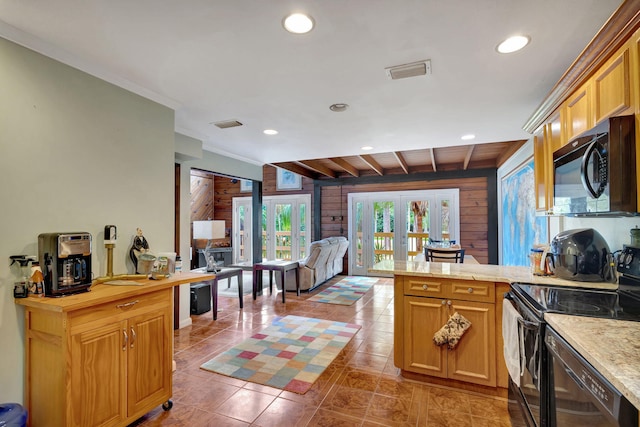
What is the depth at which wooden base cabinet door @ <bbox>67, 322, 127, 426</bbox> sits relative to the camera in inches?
64.3

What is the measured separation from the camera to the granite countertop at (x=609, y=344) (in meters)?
0.88

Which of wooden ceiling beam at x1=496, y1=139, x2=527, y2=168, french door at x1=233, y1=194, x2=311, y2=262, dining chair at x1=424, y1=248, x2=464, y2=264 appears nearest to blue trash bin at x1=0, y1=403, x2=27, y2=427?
dining chair at x1=424, y1=248, x2=464, y2=264

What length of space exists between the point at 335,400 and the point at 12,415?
1.87 metres

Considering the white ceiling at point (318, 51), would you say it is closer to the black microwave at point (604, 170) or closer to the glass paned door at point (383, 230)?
the black microwave at point (604, 170)

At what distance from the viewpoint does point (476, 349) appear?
7.80 feet

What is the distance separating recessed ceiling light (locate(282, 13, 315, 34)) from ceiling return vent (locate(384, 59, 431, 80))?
27.4 inches

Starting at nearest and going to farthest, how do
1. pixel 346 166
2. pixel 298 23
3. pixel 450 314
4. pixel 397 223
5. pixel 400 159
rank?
pixel 298 23, pixel 450 314, pixel 400 159, pixel 346 166, pixel 397 223

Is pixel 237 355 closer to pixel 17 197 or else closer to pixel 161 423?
pixel 161 423

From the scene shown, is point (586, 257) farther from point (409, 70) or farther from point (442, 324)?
point (409, 70)

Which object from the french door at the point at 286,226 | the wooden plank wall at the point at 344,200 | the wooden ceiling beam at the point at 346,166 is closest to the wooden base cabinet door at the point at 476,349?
the wooden ceiling beam at the point at 346,166

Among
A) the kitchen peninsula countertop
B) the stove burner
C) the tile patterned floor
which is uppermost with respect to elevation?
the kitchen peninsula countertop

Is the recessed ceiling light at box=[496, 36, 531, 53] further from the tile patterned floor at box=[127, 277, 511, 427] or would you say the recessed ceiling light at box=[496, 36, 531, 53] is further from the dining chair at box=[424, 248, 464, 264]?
the dining chair at box=[424, 248, 464, 264]

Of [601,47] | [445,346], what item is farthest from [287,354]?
[601,47]

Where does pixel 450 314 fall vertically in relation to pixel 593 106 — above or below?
below
